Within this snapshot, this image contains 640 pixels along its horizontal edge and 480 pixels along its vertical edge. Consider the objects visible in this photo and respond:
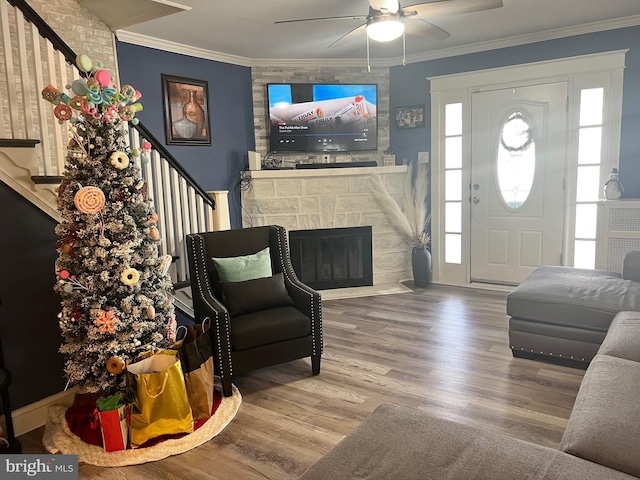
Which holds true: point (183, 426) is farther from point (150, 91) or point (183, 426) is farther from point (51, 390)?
point (150, 91)

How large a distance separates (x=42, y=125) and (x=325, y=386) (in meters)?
2.28

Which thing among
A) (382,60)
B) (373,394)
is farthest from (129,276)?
(382,60)

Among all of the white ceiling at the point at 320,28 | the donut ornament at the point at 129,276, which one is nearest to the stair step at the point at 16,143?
the donut ornament at the point at 129,276

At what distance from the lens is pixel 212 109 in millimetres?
5031

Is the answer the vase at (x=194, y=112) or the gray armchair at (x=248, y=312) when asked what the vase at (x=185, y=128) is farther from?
the gray armchair at (x=248, y=312)

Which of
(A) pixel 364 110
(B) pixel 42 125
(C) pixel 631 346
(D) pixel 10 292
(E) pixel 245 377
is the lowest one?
(E) pixel 245 377

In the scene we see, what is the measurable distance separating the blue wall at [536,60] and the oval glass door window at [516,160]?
0.63 meters

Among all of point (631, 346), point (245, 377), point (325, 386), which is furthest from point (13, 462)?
point (631, 346)

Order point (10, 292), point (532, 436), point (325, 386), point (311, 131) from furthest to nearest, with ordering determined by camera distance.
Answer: point (311, 131) < point (325, 386) < point (10, 292) < point (532, 436)

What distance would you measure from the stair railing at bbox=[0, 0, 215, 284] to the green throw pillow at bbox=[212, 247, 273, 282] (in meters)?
0.56

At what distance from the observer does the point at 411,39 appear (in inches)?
188

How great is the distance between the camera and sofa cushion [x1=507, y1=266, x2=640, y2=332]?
299 centimetres

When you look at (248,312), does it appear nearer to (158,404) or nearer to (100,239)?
(158,404)

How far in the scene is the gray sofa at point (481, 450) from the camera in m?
1.37
